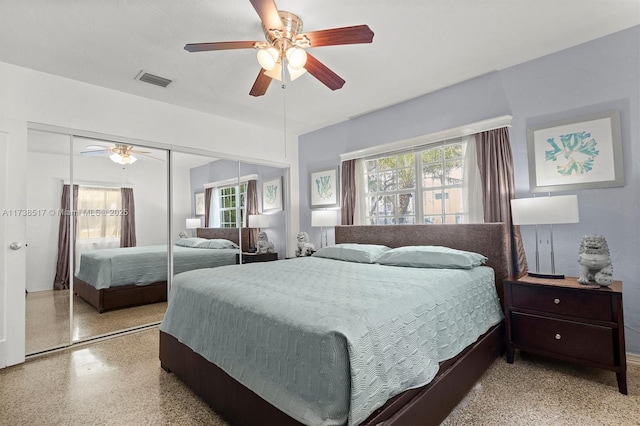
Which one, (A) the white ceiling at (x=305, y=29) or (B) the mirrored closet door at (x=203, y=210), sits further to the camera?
(B) the mirrored closet door at (x=203, y=210)

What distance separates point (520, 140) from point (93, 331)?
471cm

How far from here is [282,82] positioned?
3414 mm

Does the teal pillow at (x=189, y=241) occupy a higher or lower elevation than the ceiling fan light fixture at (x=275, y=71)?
lower

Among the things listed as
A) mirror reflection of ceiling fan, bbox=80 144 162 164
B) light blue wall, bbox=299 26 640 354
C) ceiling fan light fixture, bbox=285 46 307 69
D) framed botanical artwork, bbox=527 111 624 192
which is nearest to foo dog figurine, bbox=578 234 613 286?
light blue wall, bbox=299 26 640 354

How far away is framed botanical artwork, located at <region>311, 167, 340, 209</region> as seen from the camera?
4.75 m

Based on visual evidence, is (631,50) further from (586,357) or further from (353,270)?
(353,270)

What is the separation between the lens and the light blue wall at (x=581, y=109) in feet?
8.18

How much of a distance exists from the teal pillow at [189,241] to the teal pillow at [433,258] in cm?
241

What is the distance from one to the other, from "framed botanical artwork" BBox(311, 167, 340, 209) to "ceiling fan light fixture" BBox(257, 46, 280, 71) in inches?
103

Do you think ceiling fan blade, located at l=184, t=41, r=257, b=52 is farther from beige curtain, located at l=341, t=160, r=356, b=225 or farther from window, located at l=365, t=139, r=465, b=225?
beige curtain, located at l=341, t=160, r=356, b=225

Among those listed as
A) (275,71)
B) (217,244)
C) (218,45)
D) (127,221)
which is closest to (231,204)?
(217,244)

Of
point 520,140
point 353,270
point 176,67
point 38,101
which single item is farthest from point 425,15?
point 38,101

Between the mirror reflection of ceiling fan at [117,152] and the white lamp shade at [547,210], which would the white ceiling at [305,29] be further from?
the white lamp shade at [547,210]

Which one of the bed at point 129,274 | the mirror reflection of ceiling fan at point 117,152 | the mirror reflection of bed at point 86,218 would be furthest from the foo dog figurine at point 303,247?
the mirror reflection of ceiling fan at point 117,152
